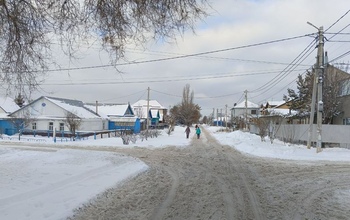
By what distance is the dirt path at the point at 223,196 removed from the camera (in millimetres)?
7138

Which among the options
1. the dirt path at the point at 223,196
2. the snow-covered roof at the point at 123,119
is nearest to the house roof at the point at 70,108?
the snow-covered roof at the point at 123,119

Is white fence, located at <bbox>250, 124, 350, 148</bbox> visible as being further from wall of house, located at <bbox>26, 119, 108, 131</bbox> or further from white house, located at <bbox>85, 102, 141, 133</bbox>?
wall of house, located at <bbox>26, 119, 108, 131</bbox>

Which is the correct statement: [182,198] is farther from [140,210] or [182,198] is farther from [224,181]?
[224,181]

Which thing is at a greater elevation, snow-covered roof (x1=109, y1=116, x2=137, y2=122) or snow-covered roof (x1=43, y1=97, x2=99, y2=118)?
snow-covered roof (x1=43, y1=97, x2=99, y2=118)

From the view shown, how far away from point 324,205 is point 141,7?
6018 millimetres

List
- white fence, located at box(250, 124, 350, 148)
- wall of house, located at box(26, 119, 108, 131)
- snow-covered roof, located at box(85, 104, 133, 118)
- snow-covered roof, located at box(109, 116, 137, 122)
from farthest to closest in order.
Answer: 1. snow-covered roof, located at box(85, 104, 133, 118)
2. snow-covered roof, located at box(109, 116, 137, 122)
3. wall of house, located at box(26, 119, 108, 131)
4. white fence, located at box(250, 124, 350, 148)

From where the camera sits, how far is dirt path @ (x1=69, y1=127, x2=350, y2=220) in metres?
7.14

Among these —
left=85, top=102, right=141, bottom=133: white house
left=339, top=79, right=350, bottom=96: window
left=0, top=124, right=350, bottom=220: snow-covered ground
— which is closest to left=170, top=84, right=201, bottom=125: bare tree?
left=85, top=102, right=141, bottom=133: white house

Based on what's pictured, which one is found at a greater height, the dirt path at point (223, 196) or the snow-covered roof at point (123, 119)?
the snow-covered roof at point (123, 119)

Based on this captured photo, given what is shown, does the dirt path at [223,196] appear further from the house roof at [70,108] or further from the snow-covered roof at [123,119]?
the snow-covered roof at [123,119]

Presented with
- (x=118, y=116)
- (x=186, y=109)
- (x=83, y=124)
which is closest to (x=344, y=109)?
(x=83, y=124)

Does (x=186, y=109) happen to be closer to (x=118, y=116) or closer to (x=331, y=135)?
(x=118, y=116)

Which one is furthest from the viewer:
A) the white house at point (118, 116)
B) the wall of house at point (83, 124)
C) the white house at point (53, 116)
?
the white house at point (118, 116)

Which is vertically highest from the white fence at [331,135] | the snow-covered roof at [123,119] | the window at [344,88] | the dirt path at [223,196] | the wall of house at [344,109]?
the window at [344,88]
